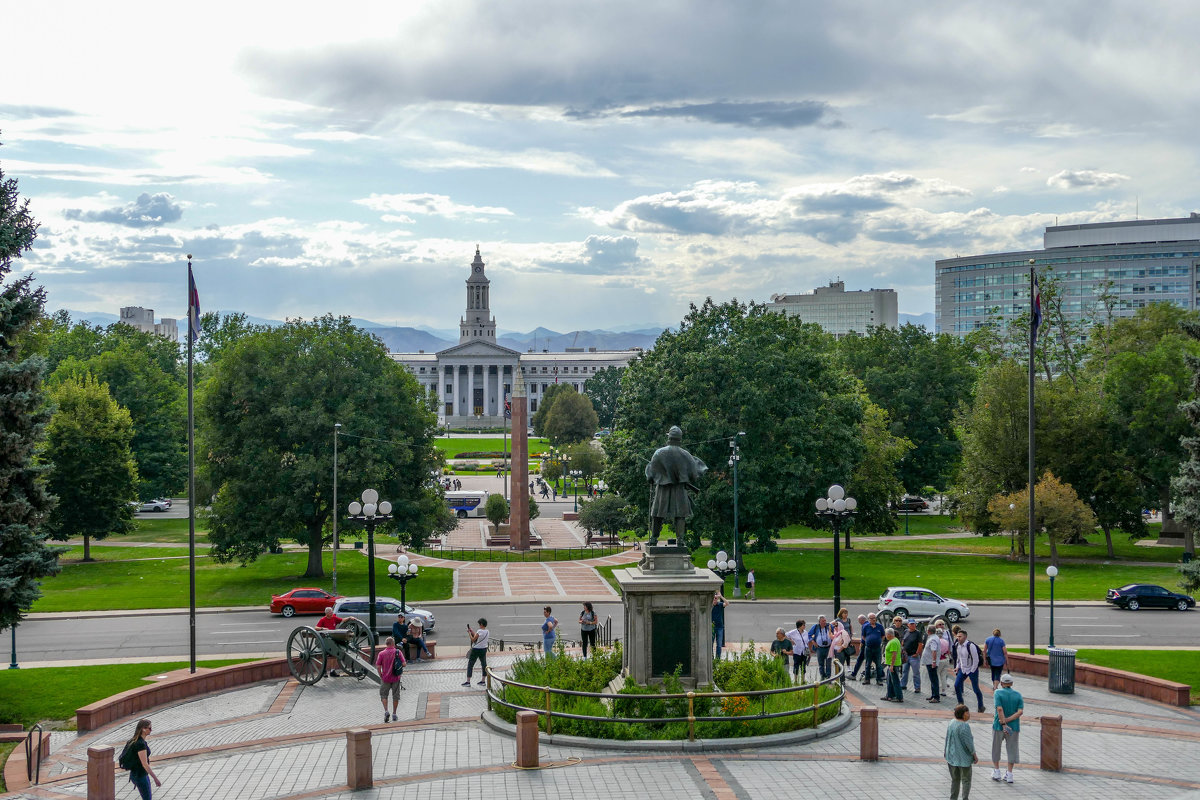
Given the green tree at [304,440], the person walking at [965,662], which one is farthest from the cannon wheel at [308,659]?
the green tree at [304,440]

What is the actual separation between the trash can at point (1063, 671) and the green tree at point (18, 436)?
2203 centimetres

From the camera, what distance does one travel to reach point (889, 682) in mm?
21734

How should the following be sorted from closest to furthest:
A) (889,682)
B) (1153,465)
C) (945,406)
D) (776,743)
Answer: (776,743) → (889,682) → (1153,465) → (945,406)

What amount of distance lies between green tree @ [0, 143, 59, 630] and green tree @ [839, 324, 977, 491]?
5255 cm

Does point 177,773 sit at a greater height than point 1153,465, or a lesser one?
lesser

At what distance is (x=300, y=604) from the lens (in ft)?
123

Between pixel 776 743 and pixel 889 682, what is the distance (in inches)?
207

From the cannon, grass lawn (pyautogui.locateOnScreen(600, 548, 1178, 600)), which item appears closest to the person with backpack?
the cannon

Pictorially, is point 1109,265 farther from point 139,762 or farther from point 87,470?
point 139,762

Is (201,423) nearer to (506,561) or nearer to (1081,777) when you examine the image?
(506,561)

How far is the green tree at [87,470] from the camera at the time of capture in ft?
167

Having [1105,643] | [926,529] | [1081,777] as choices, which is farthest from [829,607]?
[926,529]

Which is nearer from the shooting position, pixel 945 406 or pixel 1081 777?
pixel 1081 777

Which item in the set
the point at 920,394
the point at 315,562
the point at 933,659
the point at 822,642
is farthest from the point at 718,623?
the point at 920,394
